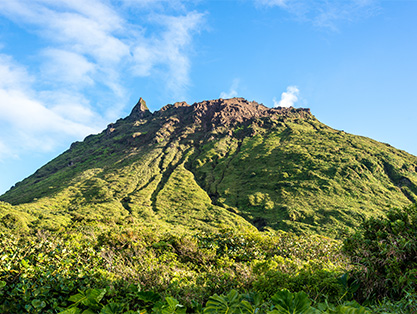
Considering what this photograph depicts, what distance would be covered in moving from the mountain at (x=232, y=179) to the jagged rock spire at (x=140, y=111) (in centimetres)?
4349

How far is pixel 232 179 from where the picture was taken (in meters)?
82.2

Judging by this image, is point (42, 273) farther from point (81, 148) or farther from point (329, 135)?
point (81, 148)

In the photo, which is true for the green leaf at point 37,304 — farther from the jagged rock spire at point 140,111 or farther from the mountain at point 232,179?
the jagged rock spire at point 140,111

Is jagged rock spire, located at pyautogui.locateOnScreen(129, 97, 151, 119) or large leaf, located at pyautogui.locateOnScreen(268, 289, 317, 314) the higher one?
jagged rock spire, located at pyautogui.locateOnScreen(129, 97, 151, 119)

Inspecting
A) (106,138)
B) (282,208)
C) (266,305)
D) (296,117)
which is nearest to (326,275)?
(266,305)

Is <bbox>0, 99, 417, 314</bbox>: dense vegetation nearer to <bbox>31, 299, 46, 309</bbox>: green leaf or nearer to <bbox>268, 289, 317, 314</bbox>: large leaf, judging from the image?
<bbox>268, 289, 317, 314</bbox>: large leaf

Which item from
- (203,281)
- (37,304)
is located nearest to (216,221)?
(203,281)

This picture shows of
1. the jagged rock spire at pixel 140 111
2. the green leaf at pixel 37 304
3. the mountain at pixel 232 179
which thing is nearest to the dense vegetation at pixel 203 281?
the green leaf at pixel 37 304

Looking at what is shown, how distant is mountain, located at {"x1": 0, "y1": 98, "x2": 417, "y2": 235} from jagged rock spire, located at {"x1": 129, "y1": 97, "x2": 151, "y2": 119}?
143ft

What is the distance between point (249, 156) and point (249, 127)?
28069mm

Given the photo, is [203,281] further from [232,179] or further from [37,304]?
[232,179]

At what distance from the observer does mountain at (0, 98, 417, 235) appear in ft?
188

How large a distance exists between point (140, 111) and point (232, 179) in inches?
4447

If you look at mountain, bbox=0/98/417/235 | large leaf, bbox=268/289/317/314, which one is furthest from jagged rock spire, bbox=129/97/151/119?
large leaf, bbox=268/289/317/314
